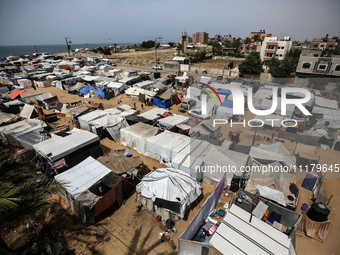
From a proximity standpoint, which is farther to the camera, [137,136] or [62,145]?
[137,136]

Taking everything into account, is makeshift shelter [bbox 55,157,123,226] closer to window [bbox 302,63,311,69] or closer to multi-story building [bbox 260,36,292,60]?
window [bbox 302,63,311,69]

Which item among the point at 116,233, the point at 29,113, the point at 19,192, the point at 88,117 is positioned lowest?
the point at 116,233

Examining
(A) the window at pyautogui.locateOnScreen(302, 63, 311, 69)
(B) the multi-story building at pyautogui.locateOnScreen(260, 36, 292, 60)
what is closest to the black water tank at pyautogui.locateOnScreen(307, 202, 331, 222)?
(A) the window at pyautogui.locateOnScreen(302, 63, 311, 69)

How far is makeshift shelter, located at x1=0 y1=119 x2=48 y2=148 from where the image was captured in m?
14.9

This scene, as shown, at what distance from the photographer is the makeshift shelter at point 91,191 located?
8.73 m

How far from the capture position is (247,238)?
7566 millimetres

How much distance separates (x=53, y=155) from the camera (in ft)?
37.5

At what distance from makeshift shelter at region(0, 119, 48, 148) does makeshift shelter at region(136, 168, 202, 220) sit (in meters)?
11.6

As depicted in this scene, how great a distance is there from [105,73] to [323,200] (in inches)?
1810

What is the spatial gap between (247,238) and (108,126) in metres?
14.0

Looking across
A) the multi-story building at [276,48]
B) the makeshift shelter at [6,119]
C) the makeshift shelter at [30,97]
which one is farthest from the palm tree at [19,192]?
the multi-story building at [276,48]

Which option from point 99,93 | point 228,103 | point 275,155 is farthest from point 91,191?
point 99,93

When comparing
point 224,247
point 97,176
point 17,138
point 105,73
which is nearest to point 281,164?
point 224,247

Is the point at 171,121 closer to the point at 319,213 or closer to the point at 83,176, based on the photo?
the point at 83,176
